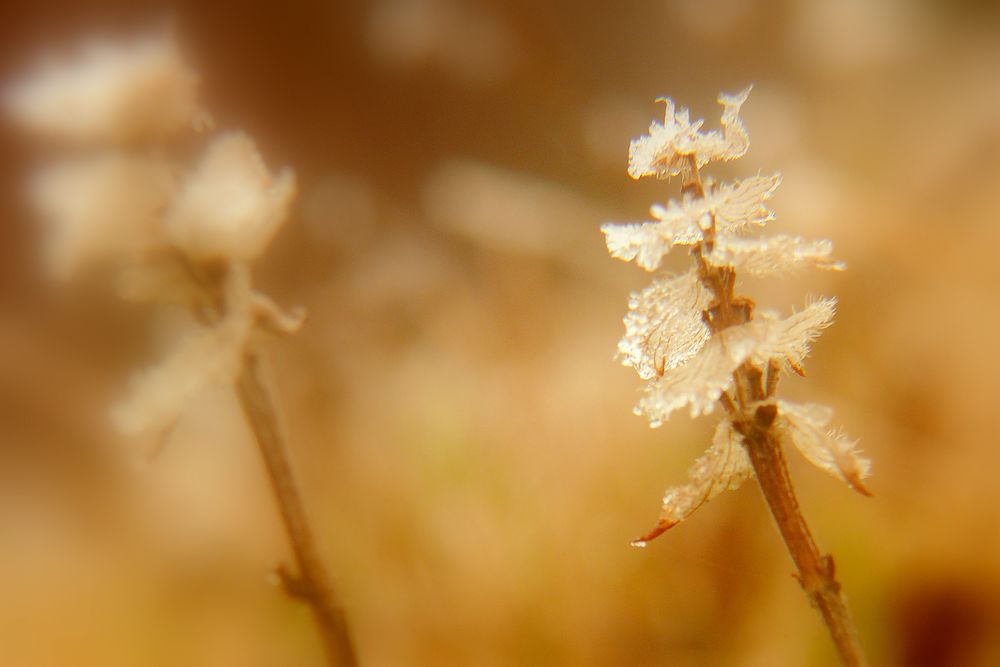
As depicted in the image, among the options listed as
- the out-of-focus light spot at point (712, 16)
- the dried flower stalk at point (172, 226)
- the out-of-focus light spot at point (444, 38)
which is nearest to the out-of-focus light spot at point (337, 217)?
the out-of-focus light spot at point (444, 38)

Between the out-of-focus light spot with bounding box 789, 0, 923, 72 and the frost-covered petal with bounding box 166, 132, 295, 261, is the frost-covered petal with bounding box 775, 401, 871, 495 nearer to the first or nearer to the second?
the frost-covered petal with bounding box 166, 132, 295, 261

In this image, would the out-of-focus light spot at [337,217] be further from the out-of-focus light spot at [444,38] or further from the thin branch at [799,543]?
the thin branch at [799,543]

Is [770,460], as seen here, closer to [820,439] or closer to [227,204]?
[820,439]

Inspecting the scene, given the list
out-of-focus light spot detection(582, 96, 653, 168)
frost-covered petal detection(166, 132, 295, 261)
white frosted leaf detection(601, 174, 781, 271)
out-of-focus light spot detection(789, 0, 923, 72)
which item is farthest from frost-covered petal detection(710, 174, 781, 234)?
out-of-focus light spot detection(789, 0, 923, 72)

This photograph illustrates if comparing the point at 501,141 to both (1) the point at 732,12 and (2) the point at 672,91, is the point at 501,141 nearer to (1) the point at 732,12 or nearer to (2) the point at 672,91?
(2) the point at 672,91

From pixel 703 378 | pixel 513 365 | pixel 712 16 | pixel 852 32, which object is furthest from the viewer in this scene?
pixel 712 16

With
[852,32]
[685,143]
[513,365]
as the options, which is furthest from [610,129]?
[685,143]
